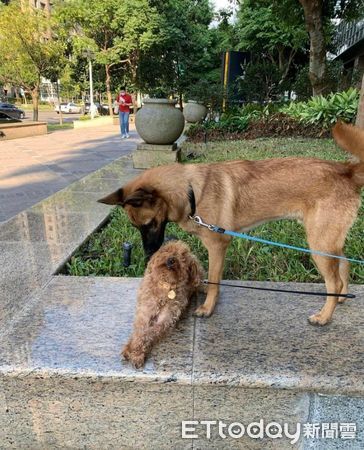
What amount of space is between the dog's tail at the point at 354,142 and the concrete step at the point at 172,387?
3.53 feet

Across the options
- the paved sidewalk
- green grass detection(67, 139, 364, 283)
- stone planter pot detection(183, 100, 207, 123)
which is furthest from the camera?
stone planter pot detection(183, 100, 207, 123)

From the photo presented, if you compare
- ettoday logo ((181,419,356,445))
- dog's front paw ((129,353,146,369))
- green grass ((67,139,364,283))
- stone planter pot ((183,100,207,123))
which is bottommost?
ettoday logo ((181,419,356,445))

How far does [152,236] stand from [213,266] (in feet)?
1.61

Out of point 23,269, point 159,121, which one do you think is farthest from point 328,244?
point 159,121

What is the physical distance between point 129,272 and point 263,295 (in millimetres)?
1328

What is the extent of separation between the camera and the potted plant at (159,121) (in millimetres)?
8844

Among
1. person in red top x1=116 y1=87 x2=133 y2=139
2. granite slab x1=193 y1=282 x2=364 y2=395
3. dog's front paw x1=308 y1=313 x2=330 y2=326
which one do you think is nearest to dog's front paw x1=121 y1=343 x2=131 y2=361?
granite slab x1=193 y1=282 x2=364 y2=395

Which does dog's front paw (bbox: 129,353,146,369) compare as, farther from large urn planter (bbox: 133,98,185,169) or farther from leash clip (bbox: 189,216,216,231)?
large urn planter (bbox: 133,98,185,169)

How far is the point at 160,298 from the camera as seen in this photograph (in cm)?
245

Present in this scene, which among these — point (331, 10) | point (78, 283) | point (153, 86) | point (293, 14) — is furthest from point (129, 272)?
point (153, 86)

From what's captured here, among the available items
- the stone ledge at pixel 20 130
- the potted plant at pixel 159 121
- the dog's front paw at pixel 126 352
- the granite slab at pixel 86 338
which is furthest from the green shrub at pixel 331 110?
the stone ledge at pixel 20 130

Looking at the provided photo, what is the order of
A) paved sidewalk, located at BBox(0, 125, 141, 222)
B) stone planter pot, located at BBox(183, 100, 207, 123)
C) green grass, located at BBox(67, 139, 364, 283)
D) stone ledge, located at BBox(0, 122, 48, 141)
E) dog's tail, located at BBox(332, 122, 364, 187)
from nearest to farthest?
dog's tail, located at BBox(332, 122, 364, 187) → green grass, located at BBox(67, 139, 364, 283) → paved sidewalk, located at BBox(0, 125, 141, 222) → stone ledge, located at BBox(0, 122, 48, 141) → stone planter pot, located at BBox(183, 100, 207, 123)

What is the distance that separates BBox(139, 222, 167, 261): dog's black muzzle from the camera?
2.74 m

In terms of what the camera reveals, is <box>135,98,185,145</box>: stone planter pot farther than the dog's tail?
A: Yes
